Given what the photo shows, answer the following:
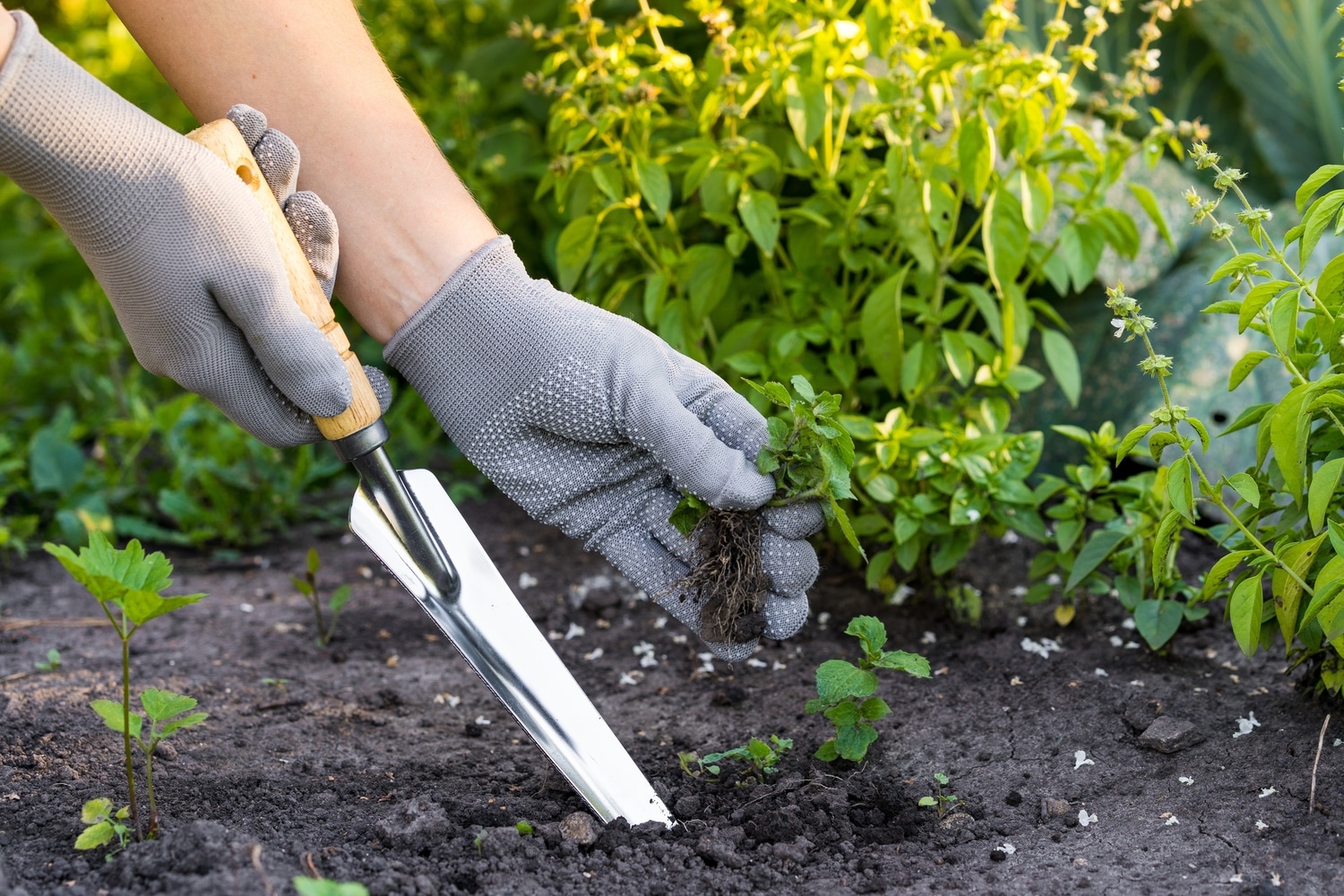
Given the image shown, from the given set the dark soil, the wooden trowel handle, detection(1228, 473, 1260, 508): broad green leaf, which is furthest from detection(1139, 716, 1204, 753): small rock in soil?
the wooden trowel handle

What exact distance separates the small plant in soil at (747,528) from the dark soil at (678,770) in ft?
0.68

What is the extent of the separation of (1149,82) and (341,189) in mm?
1375

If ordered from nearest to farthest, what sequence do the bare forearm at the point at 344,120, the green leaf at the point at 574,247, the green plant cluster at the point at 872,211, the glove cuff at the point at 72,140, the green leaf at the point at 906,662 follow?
the glove cuff at the point at 72,140 → the green leaf at the point at 906,662 → the bare forearm at the point at 344,120 → the green plant cluster at the point at 872,211 → the green leaf at the point at 574,247

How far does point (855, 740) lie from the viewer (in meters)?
1.42

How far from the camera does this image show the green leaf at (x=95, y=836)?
3.94 ft

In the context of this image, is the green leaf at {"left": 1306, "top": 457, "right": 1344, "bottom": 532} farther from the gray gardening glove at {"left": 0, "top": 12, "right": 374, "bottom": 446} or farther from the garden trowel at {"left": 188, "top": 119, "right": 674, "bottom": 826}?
the gray gardening glove at {"left": 0, "top": 12, "right": 374, "bottom": 446}

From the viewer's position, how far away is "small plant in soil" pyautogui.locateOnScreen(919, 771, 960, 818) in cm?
139

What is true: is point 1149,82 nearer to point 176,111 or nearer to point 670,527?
point 670,527

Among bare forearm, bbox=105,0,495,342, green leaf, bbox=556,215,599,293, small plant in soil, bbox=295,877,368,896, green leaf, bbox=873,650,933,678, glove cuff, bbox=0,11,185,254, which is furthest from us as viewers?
green leaf, bbox=556,215,599,293

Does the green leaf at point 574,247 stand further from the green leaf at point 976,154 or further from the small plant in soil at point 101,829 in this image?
the small plant in soil at point 101,829

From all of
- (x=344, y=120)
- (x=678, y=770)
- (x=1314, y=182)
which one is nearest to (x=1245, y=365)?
(x=1314, y=182)

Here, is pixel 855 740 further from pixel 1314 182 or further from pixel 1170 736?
pixel 1314 182

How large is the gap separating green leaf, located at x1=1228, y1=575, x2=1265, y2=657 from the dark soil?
21 centimetres

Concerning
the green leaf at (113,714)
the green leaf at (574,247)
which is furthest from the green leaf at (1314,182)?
the green leaf at (113,714)
